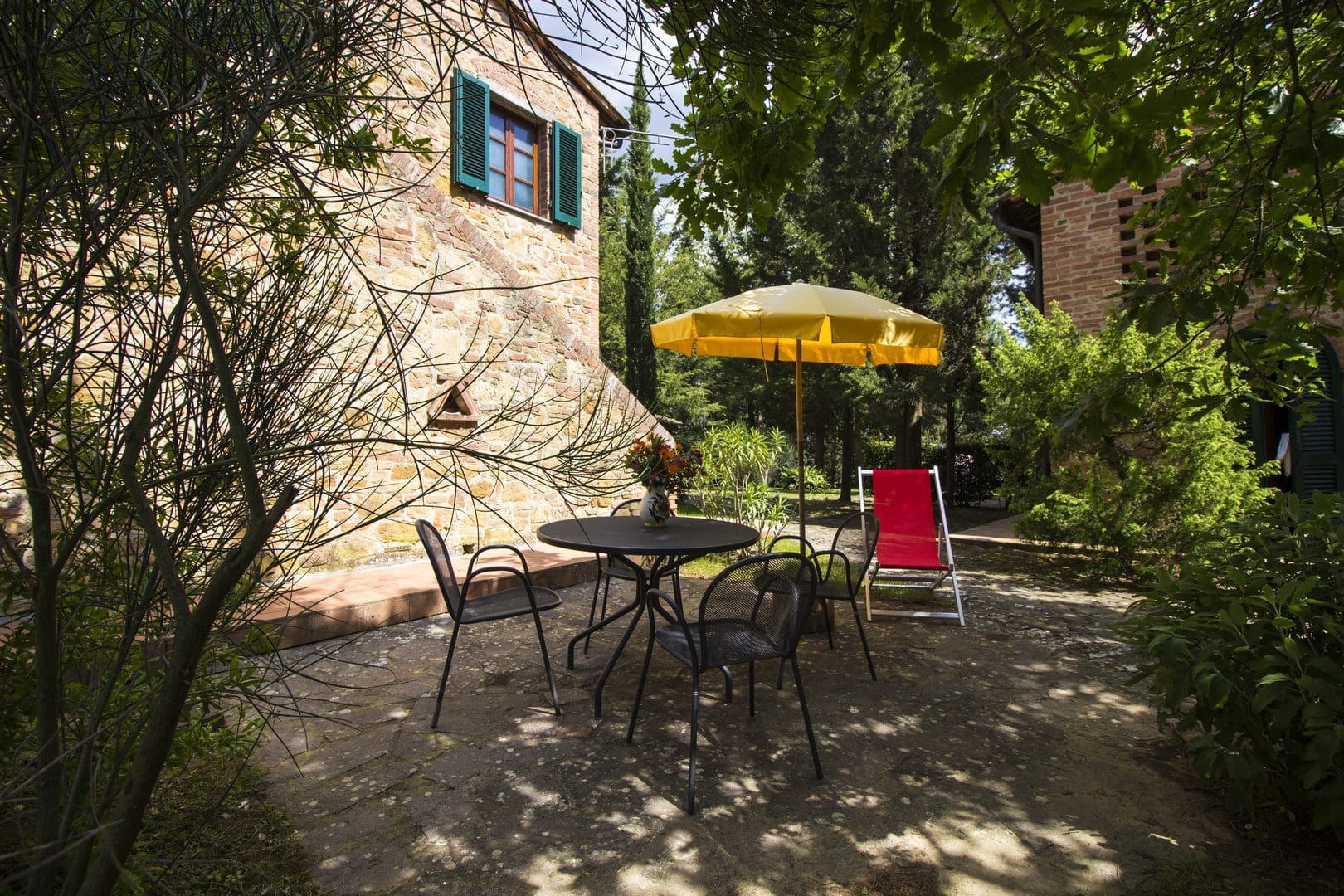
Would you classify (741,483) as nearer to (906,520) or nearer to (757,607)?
(906,520)

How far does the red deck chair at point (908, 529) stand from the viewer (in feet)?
16.1

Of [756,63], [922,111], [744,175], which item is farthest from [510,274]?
[922,111]

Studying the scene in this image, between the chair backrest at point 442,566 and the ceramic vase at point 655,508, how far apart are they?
→ 1.18m

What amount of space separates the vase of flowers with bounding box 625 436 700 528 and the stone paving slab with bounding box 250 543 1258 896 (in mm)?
905

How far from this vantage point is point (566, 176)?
976cm

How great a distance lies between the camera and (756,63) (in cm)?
183

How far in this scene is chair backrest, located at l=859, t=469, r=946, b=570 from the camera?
4.98 m

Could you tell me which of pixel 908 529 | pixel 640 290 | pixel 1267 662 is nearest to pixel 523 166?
pixel 908 529

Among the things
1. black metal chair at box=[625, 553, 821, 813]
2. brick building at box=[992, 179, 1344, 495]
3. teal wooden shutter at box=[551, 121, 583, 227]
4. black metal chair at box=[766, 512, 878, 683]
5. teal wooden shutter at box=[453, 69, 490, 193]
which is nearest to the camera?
black metal chair at box=[625, 553, 821, 813]

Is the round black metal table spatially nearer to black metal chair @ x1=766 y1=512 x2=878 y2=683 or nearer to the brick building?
black metal chair @ x1=766 y1=512 x2=878 y2=683

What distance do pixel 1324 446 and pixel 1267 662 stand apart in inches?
276

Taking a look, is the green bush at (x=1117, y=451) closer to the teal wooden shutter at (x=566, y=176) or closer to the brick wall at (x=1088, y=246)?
the brick wall at (x=1088, y=246)

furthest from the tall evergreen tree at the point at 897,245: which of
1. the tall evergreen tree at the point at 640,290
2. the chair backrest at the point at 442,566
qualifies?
the chair backrest at the point at 442,566

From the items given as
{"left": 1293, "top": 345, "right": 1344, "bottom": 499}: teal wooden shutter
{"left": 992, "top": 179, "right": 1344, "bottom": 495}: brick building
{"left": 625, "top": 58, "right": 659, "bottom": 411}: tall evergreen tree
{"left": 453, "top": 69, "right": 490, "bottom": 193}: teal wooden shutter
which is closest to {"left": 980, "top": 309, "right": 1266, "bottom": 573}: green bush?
{"left": 1293, "top": 345, "right": 1344, "bottom": 499}: teal wooden shutter
